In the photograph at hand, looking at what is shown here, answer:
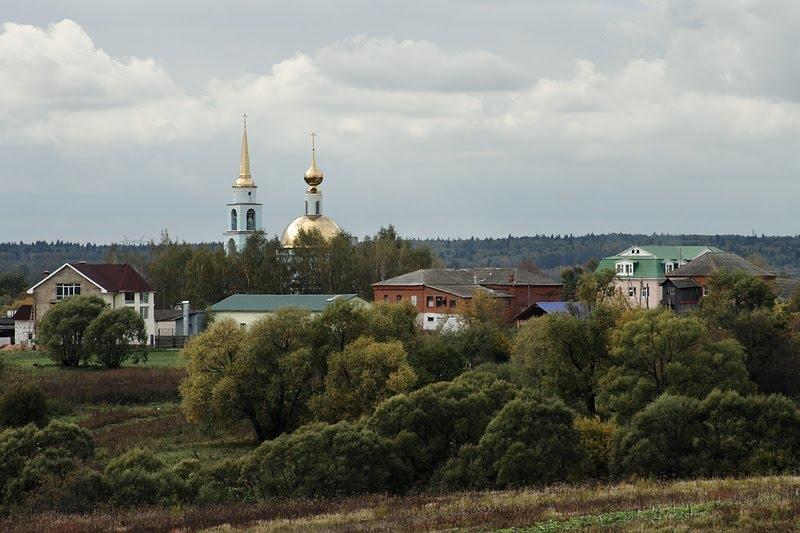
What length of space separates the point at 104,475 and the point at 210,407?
17.2 metres

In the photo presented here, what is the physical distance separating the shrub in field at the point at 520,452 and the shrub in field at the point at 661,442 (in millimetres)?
1374

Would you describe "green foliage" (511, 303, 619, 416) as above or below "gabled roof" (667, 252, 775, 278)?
below

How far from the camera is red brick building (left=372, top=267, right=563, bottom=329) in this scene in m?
104

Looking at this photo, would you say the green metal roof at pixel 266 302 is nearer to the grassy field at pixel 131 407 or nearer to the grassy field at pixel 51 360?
the grassy field at pixel 51 360

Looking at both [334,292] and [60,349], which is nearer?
[60,349]

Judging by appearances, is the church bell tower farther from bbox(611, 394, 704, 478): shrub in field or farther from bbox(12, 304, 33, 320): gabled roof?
bbox(611, 394, 704, 478): shrub in field

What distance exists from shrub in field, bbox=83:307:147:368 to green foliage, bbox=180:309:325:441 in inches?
897

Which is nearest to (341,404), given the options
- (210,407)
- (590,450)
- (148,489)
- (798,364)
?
(210,407)

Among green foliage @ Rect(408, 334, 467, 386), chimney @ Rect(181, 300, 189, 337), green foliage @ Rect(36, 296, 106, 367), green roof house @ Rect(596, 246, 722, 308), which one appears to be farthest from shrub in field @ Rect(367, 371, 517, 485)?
green roof house @ Rect(596, 246, 722, 308)

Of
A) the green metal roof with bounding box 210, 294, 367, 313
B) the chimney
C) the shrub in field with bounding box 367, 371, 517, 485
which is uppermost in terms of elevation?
the green metal roof with bounding box 210, 294, 367, 313

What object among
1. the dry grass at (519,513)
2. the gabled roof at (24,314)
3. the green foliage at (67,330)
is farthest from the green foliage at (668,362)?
the gabled roof at (24,314)

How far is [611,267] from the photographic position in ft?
373

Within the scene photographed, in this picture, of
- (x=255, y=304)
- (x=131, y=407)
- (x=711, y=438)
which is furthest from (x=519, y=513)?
(x=255, y=304)

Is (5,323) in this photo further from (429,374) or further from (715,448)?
(715,448)
